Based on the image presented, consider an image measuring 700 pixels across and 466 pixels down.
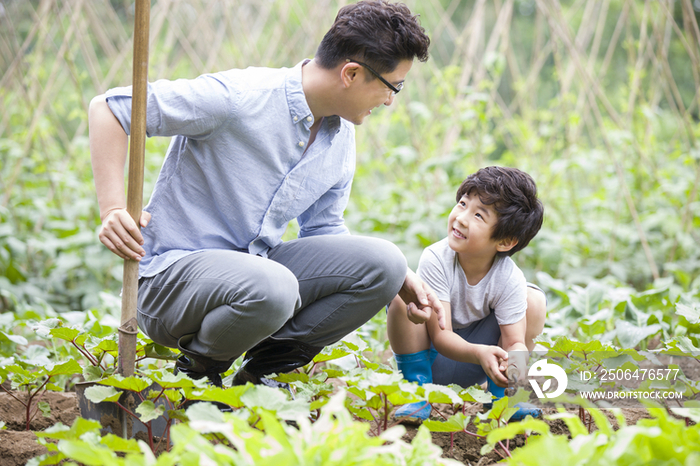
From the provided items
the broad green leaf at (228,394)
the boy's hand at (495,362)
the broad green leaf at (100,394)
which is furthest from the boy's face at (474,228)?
the broad green leaf at (100,394)

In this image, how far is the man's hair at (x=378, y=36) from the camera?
4.38 feet

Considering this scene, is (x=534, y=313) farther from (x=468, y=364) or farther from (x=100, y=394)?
(x=100, y=394)

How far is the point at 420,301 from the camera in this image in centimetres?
137

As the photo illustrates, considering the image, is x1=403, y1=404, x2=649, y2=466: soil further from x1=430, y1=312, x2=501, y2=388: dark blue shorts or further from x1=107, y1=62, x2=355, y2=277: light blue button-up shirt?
x1=107, y1=62, x2=355, y2=277: light blue button-up shirt

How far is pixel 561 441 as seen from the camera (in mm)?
735

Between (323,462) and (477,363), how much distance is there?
778mm

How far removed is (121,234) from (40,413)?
0.63 meters

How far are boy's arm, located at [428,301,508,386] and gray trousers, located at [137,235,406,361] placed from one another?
0.16 meters

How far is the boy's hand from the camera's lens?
4.32ft

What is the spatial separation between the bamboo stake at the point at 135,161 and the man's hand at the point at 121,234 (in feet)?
0.09

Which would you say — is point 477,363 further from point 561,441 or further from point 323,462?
point 323,462

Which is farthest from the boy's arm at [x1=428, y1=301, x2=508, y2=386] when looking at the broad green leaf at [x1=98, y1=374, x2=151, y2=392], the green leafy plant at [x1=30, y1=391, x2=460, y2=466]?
the broad green leaf at [x1=98, y1=374, x2=151, y2=392]

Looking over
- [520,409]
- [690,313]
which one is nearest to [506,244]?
[520,409]

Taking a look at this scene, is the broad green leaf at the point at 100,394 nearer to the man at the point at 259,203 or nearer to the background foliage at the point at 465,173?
the man at the point at 259,203
